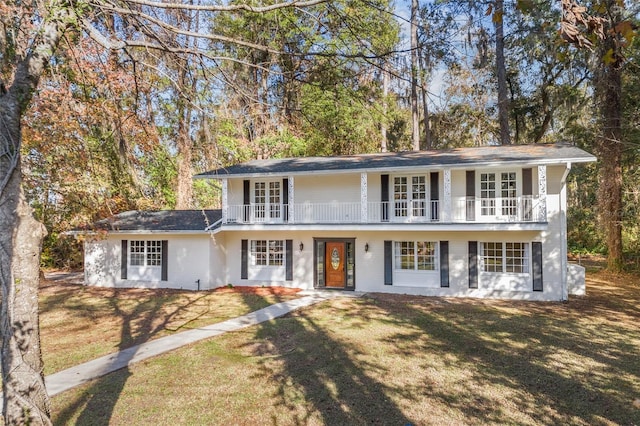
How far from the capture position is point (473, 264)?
13609 mm

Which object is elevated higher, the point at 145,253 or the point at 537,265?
the point at 145,253

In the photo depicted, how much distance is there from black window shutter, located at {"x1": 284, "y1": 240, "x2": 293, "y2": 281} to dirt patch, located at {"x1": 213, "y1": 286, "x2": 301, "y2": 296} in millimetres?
515

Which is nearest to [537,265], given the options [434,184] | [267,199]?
[434,184]

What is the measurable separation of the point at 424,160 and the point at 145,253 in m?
11.9

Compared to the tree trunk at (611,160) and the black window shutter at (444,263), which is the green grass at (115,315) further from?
the tree trunk at (611,160)

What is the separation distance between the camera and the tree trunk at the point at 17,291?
3633mm

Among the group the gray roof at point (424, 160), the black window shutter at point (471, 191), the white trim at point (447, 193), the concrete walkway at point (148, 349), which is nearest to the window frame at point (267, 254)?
the gray roof at point (424, 160)

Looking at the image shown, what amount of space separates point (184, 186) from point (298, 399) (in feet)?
65.1

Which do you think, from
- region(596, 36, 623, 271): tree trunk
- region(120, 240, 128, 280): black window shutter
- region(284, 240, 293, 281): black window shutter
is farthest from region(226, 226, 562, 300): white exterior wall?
region(596, 36, 623, 271): tree trunk

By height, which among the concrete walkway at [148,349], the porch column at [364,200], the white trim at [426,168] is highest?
the white trim at [426,168]

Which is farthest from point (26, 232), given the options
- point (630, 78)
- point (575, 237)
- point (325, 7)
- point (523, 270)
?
point (575, 237)

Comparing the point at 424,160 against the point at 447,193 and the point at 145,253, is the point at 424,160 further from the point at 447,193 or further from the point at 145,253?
the point at 145,253

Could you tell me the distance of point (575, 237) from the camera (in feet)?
87.3

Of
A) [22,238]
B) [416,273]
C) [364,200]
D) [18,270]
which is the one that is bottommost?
[416,273]
